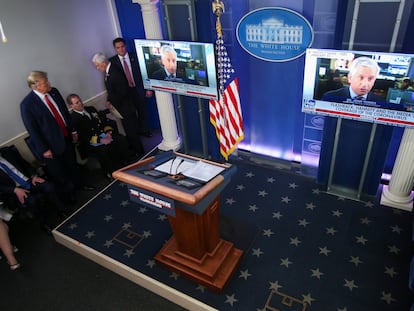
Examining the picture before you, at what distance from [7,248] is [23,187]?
2.28 feet

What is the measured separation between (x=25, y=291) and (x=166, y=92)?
2857 millimetres

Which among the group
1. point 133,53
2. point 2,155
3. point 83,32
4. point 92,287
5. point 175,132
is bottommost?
point 92,287

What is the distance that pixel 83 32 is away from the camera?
205 inches

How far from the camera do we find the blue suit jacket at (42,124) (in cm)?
410

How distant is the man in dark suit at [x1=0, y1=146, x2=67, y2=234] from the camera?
12.9ft

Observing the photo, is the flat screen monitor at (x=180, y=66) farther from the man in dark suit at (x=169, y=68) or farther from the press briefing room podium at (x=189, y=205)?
the press briefing room podium at (x=189, y=205)

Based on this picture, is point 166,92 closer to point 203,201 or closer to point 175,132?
point 175,132

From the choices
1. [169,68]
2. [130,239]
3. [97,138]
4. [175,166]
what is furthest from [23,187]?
[169,68]

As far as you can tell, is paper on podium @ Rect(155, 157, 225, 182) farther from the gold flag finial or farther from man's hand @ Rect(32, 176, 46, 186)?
man's hand @ Rect(32, 176, 46, 186)

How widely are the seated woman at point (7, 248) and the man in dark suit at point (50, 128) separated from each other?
924 mm

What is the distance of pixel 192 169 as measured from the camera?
298 cm

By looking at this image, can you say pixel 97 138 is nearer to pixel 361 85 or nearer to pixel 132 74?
pixel 132 74

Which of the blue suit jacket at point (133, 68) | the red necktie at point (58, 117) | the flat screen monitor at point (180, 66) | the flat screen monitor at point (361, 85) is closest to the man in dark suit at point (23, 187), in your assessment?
the red necktie at point (58, 117)

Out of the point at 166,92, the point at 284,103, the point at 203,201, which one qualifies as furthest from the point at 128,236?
the point at 284,103
